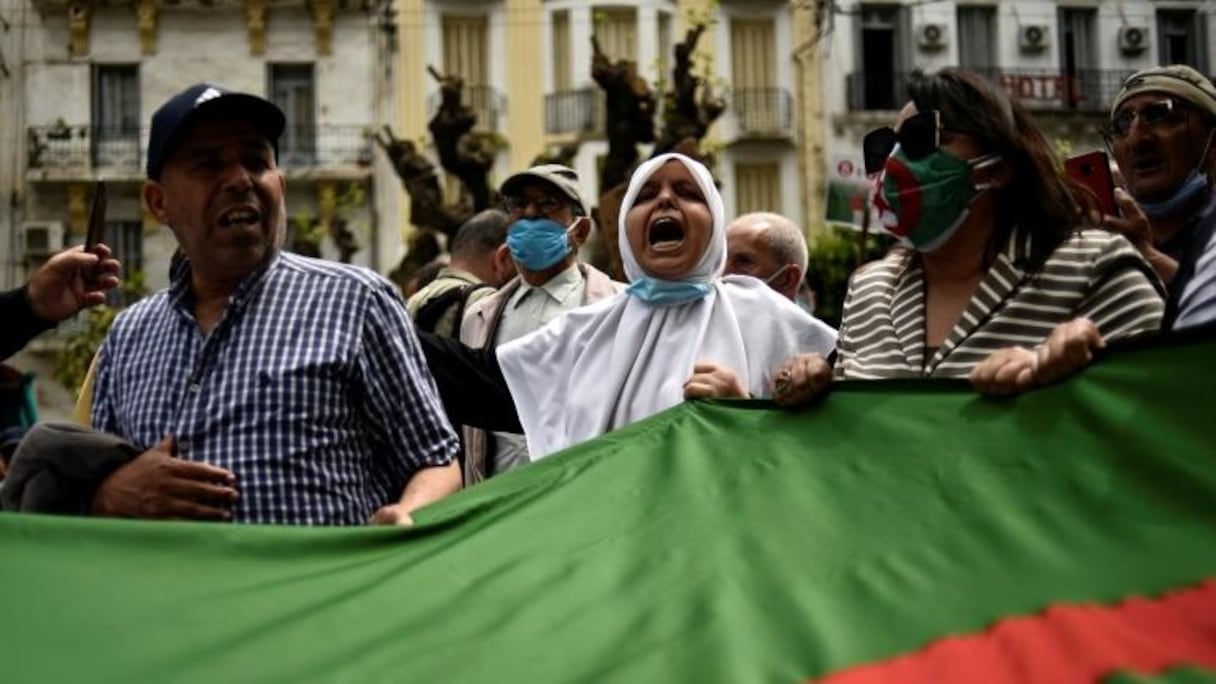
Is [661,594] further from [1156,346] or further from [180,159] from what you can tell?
[180,159]

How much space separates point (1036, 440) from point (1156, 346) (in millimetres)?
286

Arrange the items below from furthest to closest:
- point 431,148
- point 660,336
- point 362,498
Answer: point 431,148
point 660,336
point 362,498

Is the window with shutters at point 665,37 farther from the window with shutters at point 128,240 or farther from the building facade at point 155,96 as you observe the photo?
the window with shutters at point 128,240

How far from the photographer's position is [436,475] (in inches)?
161

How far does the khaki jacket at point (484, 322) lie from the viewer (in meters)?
6.64

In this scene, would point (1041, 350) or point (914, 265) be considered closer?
point (1041, 350)

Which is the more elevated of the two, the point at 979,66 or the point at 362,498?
the point at 979,66

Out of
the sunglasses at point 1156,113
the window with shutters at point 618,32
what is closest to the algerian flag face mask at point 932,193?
the sunglasses at point 1156,113

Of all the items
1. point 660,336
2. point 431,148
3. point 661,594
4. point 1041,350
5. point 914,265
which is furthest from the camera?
point 431,148

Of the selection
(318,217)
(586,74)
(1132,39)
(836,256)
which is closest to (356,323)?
(836,256)

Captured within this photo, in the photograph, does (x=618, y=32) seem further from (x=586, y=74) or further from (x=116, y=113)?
(x=116, y=113)

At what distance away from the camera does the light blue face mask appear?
6707mm

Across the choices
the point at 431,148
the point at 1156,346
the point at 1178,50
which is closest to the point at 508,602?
the point at 1156,346

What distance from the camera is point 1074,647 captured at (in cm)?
310
